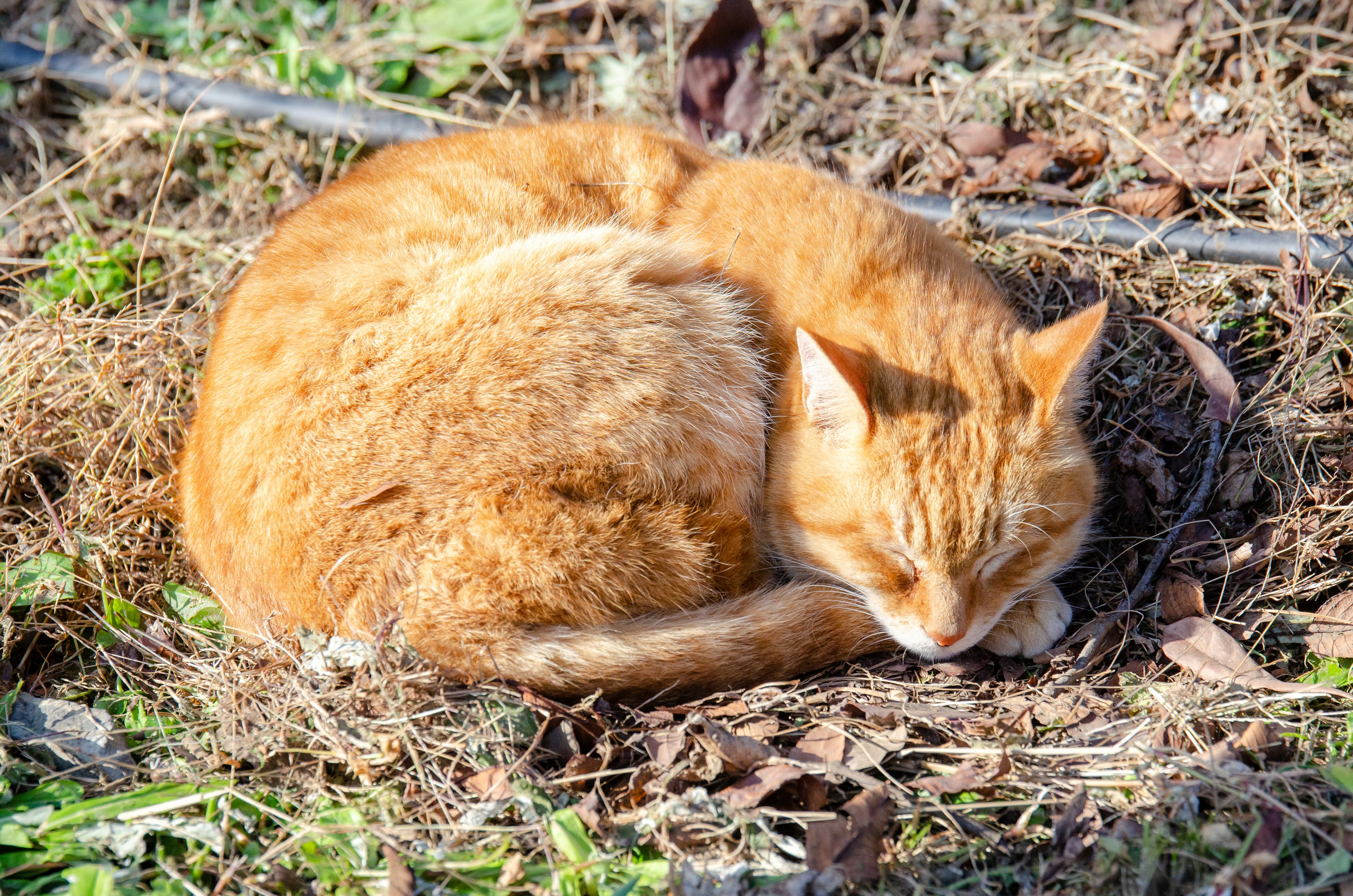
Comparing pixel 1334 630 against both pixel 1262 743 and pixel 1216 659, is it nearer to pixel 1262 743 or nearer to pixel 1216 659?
pixel 1216 659

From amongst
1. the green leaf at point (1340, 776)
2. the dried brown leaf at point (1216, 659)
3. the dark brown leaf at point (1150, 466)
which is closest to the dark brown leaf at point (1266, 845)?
the green leaf at point (1340, 776)

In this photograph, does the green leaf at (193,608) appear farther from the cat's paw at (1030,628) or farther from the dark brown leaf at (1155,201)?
the dark brown leaf at (1155,201)

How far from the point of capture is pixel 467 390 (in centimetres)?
249

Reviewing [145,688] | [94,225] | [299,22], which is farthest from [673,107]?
[145,688]

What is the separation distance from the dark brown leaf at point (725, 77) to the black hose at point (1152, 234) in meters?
0.89

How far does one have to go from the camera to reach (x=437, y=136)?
4.00m

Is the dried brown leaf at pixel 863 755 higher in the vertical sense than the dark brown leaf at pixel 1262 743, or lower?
lower

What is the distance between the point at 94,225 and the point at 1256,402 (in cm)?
492

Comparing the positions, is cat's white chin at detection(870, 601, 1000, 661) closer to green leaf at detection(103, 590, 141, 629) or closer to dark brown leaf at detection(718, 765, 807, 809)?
dark brown leaf at detection(718, 765, 807, 809)

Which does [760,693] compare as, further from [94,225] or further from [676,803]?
[94,225]

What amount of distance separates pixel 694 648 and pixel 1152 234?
2.48 meters

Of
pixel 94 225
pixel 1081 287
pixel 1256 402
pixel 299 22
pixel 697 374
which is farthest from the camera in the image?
pixel 299 22

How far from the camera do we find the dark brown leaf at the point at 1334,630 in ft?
8.41

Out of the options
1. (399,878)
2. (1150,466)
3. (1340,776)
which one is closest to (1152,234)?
(1150,466)
